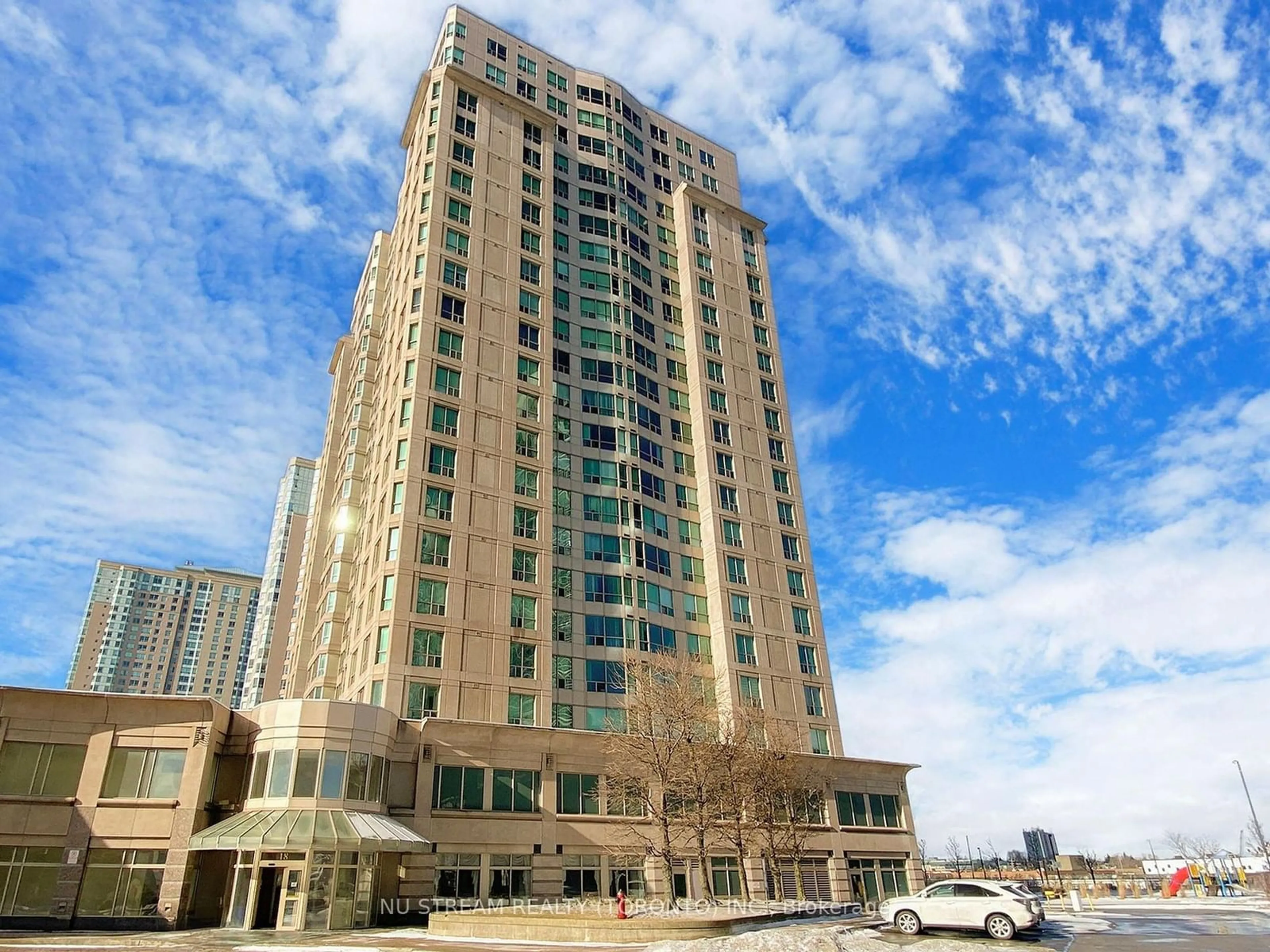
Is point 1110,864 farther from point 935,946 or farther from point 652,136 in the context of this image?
point 935,946

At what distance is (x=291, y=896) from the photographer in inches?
1188

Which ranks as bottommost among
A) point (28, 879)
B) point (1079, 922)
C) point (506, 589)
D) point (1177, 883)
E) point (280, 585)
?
point (1079, 922)

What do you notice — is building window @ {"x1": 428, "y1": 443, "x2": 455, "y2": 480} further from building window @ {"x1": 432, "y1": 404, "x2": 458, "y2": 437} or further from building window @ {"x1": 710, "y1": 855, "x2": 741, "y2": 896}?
building window @ {"x1": 710, "y1": 855, "x2": 741, "y2": 896}

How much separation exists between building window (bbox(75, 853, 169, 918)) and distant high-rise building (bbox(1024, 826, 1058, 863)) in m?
117

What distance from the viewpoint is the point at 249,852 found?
31.0m

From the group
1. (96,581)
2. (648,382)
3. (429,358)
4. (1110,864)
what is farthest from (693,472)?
(96,581)

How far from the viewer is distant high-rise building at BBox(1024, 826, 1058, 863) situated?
390 feet

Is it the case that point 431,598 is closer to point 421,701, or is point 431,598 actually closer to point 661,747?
point 421,701

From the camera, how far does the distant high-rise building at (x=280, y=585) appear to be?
8806 centimetres

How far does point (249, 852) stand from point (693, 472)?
37.0m

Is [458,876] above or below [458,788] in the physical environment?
below

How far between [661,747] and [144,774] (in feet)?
70.2

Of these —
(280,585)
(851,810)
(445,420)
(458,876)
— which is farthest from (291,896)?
(280,585)

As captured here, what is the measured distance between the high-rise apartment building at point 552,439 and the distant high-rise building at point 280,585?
23902mm
